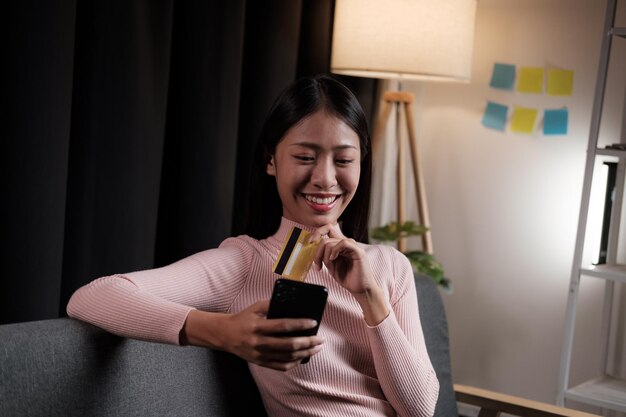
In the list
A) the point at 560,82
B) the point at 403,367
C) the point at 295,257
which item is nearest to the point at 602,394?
the point at 560,82

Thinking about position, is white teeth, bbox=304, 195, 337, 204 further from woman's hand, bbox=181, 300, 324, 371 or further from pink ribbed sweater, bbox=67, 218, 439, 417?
woman's hand, bbox=181, 300, 324, 371

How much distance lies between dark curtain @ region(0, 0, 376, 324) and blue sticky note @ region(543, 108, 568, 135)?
99 centimetres

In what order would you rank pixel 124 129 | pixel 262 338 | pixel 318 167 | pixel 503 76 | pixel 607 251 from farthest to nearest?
1. pixel 503 76
2. pixel 607 251
3. pixel 124 129
4. pixel 318 167
5. pixel 262 338

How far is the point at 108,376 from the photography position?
1.13 m

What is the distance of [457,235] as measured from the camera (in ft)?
10.7

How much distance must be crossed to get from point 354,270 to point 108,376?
385mm

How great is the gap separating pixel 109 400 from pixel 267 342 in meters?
0.28

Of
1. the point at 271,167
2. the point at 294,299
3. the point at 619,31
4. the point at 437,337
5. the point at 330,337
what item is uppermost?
the point at 619,31

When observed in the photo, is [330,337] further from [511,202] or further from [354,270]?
[511,202]

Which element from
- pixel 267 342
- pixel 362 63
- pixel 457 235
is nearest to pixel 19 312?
pixel 267 342

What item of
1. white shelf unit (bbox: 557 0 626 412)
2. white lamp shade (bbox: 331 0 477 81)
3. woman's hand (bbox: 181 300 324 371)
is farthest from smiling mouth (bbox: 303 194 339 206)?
white shelf unit (bbox: 557 0 626 412)

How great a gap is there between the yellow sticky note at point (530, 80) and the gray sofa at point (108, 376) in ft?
6.59

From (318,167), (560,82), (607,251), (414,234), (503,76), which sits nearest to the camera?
(318,167)

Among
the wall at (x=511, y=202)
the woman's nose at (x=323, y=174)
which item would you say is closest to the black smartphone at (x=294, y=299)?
the woman's nose at (x=323, y=174)
